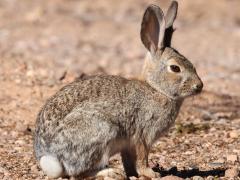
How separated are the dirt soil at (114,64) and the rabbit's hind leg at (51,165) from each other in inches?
18.3

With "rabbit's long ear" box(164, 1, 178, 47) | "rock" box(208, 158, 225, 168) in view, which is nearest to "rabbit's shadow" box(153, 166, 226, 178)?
"rock" box(208, 158, 225, 168)

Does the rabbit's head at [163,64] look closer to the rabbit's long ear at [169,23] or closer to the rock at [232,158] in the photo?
the rabbit's long ear at [169,23]

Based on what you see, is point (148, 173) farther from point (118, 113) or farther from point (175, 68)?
point (175, 68)

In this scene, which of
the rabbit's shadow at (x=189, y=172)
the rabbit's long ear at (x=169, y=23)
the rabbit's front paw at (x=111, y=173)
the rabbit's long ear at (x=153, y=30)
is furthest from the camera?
the rabbit's long ear at (x=169, y=23)

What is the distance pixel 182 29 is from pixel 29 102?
288 inches

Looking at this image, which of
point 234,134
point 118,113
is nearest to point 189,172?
point 118,113

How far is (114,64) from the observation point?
11.9m

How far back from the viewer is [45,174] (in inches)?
257

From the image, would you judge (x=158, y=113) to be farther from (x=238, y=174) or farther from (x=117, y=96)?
(x=238, y=174)

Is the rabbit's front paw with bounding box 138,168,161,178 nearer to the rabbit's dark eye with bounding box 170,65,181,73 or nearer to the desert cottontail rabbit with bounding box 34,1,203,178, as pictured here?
the desert cottontail rabbit with bounding box 34,1,203,178

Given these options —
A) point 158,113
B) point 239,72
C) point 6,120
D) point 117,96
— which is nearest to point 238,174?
point 158,113

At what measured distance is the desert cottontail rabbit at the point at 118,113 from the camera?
238 inches

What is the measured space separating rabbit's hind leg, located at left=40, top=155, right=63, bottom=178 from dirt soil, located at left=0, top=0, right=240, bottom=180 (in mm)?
466

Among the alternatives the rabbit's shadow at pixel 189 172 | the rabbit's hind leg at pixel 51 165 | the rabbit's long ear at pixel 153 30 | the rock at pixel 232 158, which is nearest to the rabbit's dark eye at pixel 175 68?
the rabbit's long ear at pixel 153 30
